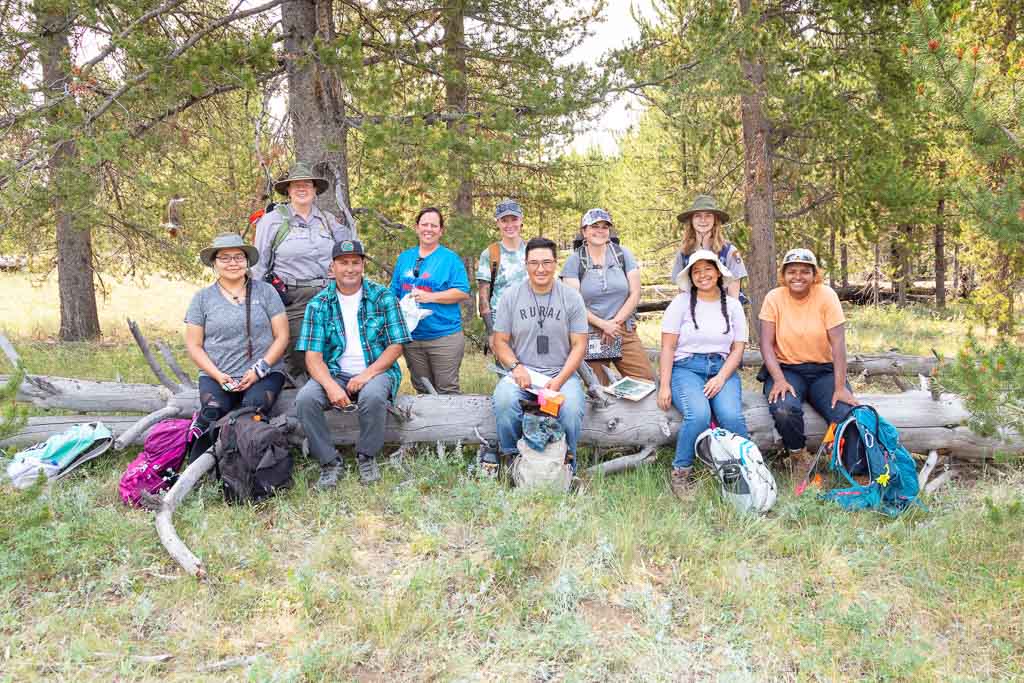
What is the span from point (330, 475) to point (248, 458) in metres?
0.62

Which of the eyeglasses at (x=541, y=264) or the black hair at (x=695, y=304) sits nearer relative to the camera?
the eyeglasses at (x=541, y=264)

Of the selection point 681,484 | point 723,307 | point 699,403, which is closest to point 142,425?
point 681,484

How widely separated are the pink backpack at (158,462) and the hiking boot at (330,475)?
0.95 meters

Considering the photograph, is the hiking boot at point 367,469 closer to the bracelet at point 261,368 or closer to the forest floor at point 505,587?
the forest floor at point 505,587

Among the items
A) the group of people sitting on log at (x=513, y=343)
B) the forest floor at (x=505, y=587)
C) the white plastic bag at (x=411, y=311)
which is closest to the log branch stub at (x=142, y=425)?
the forest floor at (x=505, y=587)

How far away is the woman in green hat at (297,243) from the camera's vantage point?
5680mm

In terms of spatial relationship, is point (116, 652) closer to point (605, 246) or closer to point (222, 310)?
point (222, 310)

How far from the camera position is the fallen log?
215 inches

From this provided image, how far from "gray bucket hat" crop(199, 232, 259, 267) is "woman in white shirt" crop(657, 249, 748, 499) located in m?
3.24

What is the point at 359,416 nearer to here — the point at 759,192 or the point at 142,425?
the point at 142,425

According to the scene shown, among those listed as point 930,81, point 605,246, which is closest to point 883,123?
point 605,246

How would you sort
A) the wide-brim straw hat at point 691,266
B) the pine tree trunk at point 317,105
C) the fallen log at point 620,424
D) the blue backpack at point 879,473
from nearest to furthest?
1. the blue backpack at point 879,473
2. the wide-brim straw hat at point 691,266
3. the fallen log at point 620,424
4. the pine tree trunk at point 317,105

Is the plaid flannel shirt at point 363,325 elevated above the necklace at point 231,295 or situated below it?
below

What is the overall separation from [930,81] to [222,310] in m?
4.79
